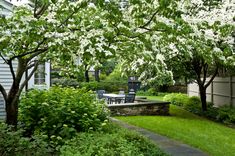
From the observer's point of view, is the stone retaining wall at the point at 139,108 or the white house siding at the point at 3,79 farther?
the stone retaining wall at the point at 139,108

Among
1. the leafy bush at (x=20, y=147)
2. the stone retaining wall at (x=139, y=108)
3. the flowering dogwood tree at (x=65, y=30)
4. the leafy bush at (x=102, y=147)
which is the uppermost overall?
the flowering dogwood tree at (x=65, y=30)

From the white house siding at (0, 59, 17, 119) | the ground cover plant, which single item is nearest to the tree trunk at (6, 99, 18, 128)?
the ground cover plant

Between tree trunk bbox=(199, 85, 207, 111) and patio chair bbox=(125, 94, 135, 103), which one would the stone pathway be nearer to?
patio chair bbox=(125, 94, 135, 103)

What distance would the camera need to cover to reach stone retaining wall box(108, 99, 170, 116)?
42.4 feet

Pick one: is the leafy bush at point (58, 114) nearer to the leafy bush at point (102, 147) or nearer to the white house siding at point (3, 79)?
the leafy bush at point (102, 147)

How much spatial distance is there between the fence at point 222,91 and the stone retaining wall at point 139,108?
299cm

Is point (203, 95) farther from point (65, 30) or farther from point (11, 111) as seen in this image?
point (65, 30)

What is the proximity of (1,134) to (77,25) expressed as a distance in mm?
1874

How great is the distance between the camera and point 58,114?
6398 mm

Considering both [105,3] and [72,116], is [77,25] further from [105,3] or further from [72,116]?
[72,116]

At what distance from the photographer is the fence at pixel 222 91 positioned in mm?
14844

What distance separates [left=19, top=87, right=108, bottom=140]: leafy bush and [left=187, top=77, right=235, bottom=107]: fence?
28.5 ft

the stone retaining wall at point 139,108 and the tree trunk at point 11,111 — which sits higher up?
the tree trunk at point 11,111

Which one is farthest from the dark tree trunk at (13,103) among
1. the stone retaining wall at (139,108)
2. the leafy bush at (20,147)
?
the stone retaining wall at (139,108)
